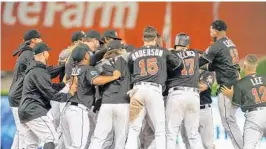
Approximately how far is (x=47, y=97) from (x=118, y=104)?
107cm

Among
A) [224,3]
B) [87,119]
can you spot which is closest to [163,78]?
[87,119]

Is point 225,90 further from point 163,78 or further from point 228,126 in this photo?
point 163,78

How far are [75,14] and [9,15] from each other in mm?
1634

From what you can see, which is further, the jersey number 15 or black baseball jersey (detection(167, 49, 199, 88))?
black baseball jersey (detection(167, 49, 199, 88))

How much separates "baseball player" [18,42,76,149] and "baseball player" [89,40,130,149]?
0.57 meters

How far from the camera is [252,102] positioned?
993cm

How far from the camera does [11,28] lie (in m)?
16.4

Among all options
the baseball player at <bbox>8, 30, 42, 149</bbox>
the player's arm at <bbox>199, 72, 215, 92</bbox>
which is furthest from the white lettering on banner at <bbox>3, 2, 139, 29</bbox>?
the player's arm at <bbox>199, 72, 215, 92</bbox>

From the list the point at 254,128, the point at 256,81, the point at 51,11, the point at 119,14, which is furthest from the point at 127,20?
the point at 254,128

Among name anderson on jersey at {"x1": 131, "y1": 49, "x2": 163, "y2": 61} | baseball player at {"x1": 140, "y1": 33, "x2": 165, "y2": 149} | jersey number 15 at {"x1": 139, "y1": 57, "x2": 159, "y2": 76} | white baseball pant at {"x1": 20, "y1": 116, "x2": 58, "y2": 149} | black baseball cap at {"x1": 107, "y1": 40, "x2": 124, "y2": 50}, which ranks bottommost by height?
baseball player at {"x1": 140, "y1": 33, "x2": 165, "y2": 149}

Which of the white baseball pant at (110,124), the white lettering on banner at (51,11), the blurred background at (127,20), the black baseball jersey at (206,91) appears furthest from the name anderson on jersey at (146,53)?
the white lettering on banner at (51,11)

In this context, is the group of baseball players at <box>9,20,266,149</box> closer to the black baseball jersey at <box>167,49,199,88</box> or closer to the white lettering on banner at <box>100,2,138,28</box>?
the black baseball jersey at <box>167,49,199,88</box>

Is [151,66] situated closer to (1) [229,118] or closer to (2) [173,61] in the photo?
(2) [173,61]

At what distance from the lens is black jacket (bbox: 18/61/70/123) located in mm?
9969
